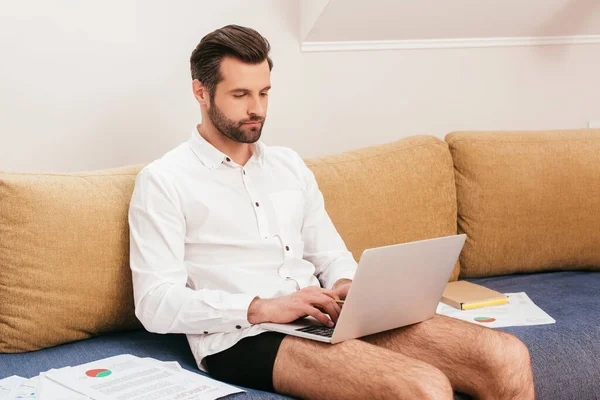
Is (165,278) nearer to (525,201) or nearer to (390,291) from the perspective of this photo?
(390,291)

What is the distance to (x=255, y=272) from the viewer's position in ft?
6.44

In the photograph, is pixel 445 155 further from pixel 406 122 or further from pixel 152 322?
pixel 152 322

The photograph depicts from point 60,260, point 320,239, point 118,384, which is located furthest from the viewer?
point 320,239

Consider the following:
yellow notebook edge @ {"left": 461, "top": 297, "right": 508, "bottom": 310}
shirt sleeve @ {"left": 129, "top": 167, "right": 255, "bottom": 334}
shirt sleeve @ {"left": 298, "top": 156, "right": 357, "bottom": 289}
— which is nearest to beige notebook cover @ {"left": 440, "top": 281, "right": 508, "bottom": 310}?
yellow notebook edge @ {"left": 461, "top": 297, "right": 508, "bottom": 310}

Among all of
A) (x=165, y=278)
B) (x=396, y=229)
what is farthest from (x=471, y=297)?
(x=165, y=278)

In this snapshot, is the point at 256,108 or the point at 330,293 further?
the point at 256,108

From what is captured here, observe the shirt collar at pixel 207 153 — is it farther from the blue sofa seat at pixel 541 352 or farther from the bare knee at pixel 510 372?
the bare knee at pixel 510 372

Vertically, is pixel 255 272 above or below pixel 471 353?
above

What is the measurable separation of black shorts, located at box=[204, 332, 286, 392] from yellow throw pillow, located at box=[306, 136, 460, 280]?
66 cm

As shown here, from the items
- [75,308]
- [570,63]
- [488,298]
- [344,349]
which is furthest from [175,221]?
[570,63]

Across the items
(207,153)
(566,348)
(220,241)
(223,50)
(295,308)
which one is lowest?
(566,348)

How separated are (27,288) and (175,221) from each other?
0.39m

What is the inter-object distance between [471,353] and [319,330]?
333mm

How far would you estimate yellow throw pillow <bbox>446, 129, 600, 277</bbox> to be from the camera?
2578mm
